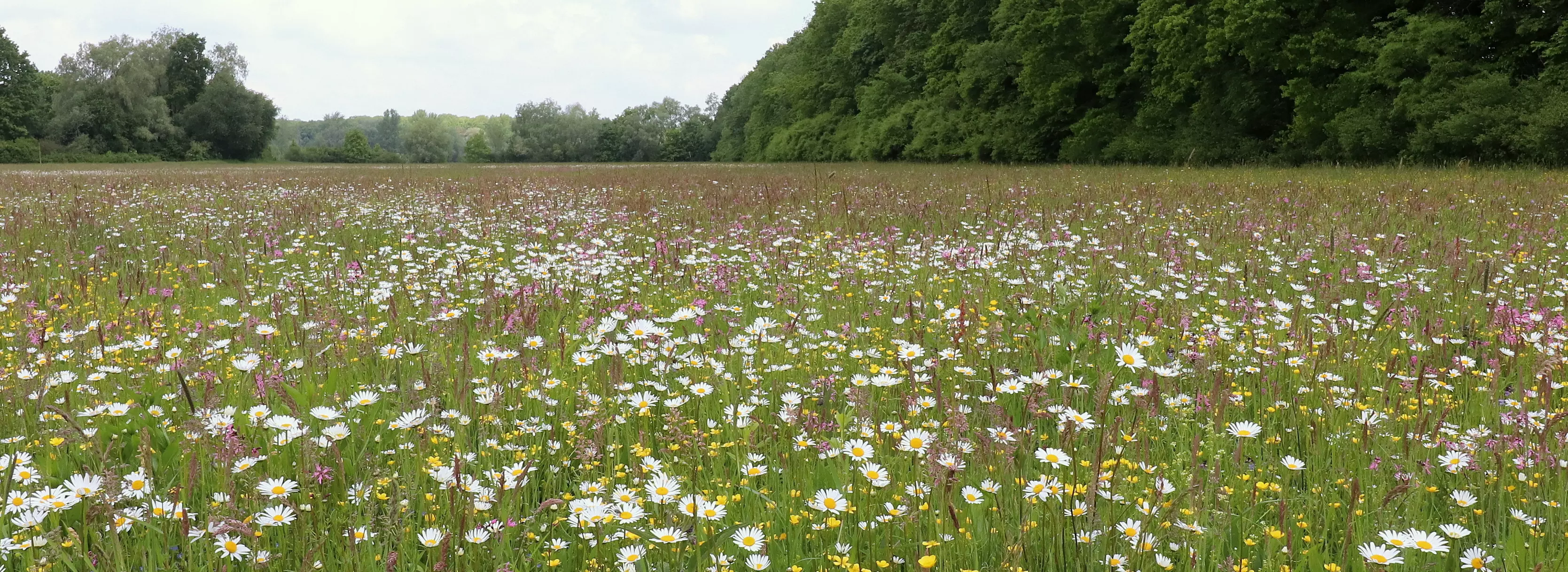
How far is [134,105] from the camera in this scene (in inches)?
2746

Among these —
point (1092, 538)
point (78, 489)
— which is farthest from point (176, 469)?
point (1092, 538)

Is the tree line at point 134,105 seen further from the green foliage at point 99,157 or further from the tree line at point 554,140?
the tree line at point 554,140

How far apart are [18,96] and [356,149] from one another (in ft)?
107

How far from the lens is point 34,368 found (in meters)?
3.36

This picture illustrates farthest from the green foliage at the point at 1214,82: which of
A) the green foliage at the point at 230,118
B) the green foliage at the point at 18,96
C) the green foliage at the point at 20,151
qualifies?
the green foliage at the point at 18,96

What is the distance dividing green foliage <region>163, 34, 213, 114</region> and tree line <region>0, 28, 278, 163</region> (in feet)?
0.28

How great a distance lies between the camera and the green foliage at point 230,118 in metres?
75.7

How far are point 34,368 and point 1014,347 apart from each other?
13.3 ft

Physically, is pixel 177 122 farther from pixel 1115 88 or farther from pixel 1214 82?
pixel 1214 82

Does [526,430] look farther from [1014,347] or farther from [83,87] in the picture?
[83,87]

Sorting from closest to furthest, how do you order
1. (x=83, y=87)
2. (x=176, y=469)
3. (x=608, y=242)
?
(x=176, y=469) < (x=608, y=242) < (x=83, y=87)

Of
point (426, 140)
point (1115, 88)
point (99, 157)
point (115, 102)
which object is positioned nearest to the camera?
point (1115, 88)

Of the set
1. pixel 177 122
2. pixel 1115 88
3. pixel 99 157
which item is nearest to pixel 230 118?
pixel 177 122

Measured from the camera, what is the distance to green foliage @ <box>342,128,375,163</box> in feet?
278
